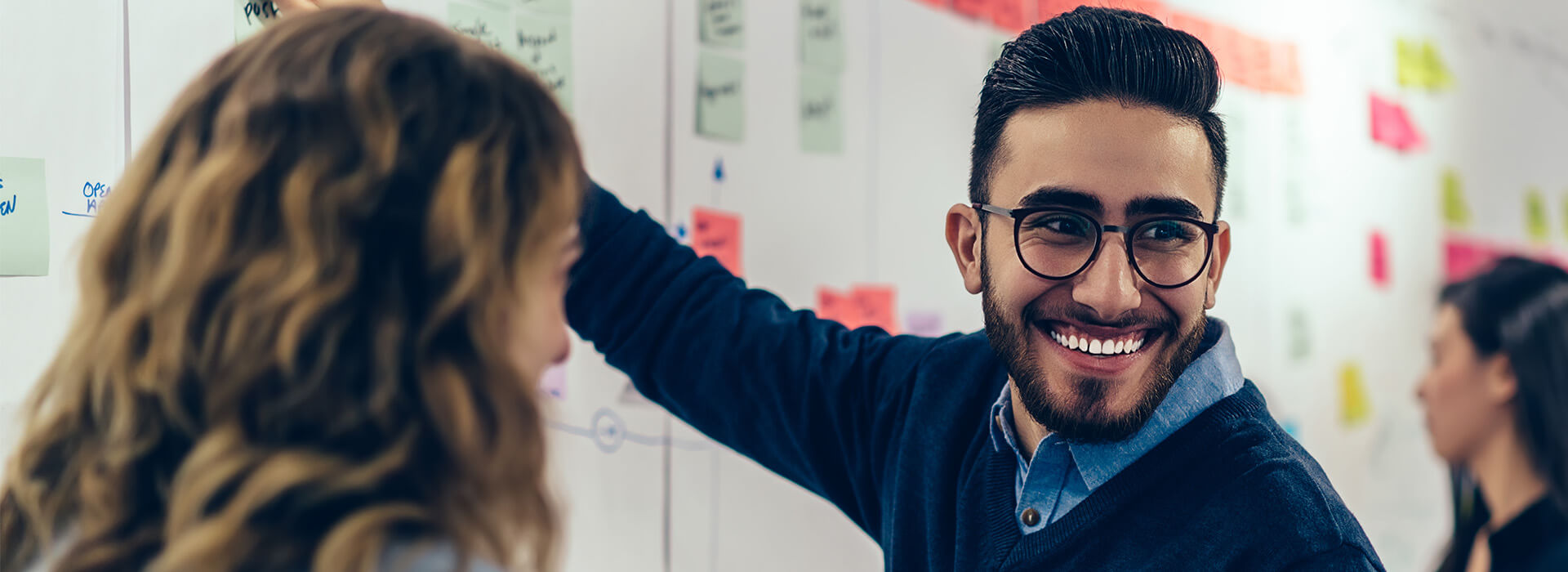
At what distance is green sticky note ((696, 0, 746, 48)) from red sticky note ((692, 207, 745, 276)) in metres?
0.21

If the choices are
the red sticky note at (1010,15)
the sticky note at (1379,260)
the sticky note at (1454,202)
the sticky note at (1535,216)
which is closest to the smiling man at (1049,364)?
the red sticky note at (1010,15)

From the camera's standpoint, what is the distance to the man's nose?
99 centimetres

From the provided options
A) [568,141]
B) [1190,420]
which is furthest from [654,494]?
[568,141]

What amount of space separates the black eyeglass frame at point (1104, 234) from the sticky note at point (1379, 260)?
5.41 ft

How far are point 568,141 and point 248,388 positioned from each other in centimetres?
22

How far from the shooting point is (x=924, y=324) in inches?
64.7

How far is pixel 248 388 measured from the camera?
0.55 m

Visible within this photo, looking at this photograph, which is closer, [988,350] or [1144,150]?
[1144,150]

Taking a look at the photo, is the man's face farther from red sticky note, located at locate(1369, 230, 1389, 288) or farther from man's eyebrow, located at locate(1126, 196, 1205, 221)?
red sticky note, located at locate(1369, 230, 1389, 288)

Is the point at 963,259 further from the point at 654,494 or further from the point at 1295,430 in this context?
the point at 1295,430

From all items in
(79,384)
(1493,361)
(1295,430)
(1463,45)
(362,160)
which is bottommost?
(1295,430)

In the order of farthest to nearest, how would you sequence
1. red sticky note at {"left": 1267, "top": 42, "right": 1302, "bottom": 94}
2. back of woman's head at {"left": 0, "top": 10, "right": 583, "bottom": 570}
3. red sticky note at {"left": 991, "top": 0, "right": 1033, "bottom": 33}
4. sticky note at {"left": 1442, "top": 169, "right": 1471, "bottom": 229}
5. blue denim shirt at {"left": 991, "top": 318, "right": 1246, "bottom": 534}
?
sticky note at {"left": 1442, "top": 169, "right": 1471, "bottom": 229}, red sticky note at {"left": 1267, "top": 42, "right": 1302, "bottom": 94}, red sticky note at {"left": 991, "top": 0, "right": 1033, "bottom": 33}, blue denim shirt at {"left": 991, "top": 318, "right": 1246, "bottom": 534}, back of woman's head at {"left": 0, "top": 10, "right": 583, "bottom": 570}

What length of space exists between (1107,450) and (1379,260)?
71.3 inches

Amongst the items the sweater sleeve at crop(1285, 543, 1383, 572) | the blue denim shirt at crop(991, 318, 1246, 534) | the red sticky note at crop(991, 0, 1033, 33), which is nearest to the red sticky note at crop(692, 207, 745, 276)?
the blue denim shirt at crop(991, 318, 1246, 534)
